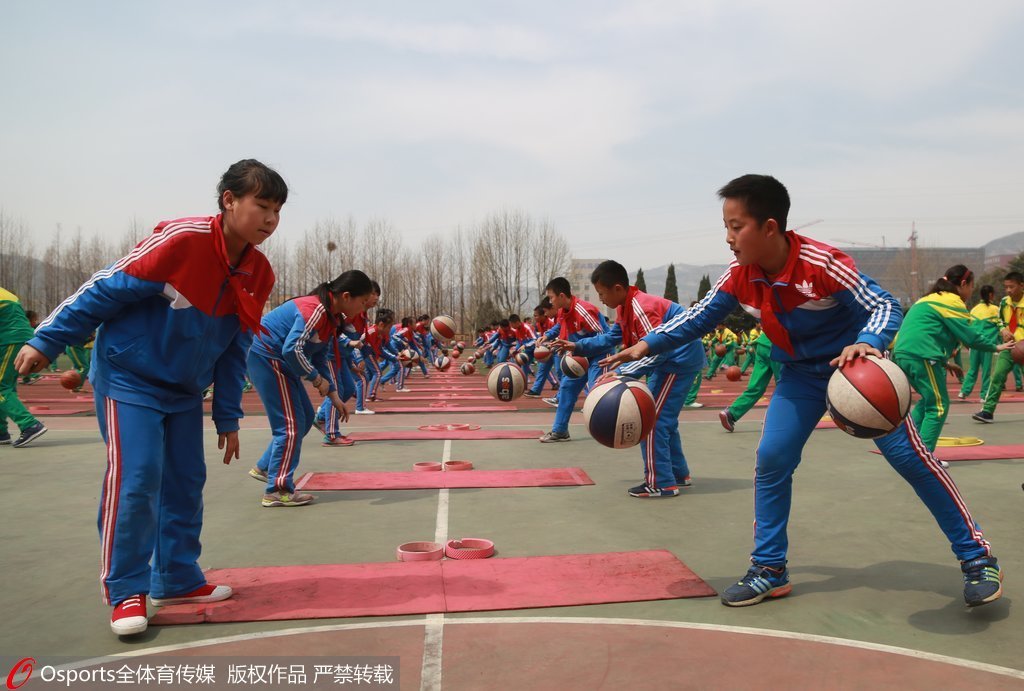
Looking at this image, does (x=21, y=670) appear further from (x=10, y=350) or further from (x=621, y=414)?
(x=10, y=350)

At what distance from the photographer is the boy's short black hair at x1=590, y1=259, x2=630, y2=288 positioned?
8.00 metres

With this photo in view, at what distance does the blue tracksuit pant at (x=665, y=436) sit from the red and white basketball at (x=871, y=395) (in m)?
3.31

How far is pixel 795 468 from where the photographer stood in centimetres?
466

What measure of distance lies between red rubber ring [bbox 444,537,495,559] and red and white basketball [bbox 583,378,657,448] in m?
1.05

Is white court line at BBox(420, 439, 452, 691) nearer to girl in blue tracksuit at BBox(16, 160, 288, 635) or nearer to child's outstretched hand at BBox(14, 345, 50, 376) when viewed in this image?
girl in blue tracksuit at BBox(16, 160, 288, 635)

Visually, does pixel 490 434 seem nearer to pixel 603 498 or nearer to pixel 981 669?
pixel 603 498

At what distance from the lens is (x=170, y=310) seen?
421 cm

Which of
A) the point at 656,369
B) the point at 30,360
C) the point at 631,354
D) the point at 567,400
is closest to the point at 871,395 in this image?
the point at 631,354

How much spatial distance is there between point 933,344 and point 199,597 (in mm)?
7644

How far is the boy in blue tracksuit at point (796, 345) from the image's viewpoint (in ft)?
14.4

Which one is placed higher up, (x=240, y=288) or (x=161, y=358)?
(x=240, y=288)

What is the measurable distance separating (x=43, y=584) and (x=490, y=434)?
7552 millimetres

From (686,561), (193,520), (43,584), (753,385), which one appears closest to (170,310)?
(193,520)

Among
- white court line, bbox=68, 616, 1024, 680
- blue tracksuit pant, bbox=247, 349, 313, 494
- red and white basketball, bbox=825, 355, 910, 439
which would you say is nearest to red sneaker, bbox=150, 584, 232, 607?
white court line, bbox=68, 616, 1024, 680
